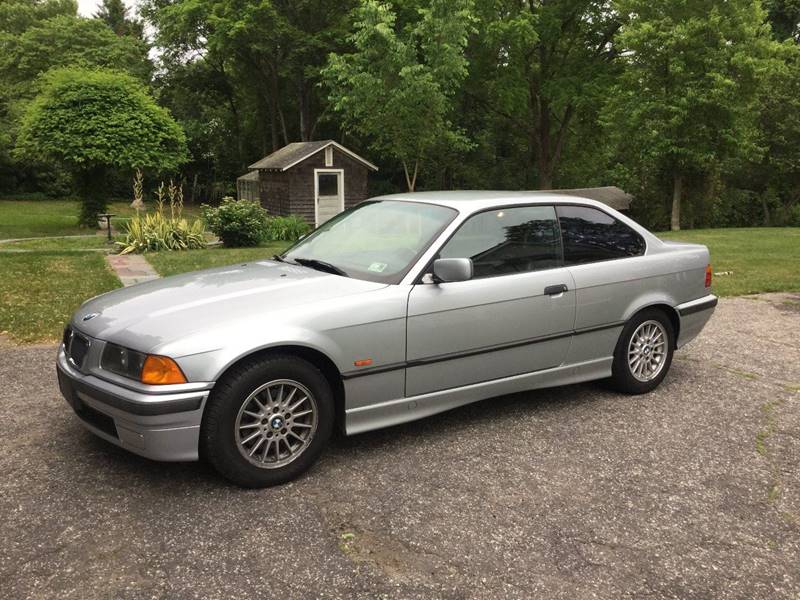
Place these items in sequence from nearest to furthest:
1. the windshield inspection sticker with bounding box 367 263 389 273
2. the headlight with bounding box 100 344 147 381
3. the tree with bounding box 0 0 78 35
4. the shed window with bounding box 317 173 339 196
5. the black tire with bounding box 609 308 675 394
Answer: the headlight with bounding box 100 344 147 381, the windshield inspection sticker with bounding box 367 263 389 273, the black tire with bounding box 609 308 675 394, the shed window with bounding box 317 173 339 196, the tree with bounding box 0 0 78 35

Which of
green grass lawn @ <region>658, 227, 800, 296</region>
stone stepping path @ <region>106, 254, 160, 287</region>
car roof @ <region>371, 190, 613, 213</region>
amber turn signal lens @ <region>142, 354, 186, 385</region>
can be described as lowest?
green grass lawn @ <region>658, 227, 800, 296</region>

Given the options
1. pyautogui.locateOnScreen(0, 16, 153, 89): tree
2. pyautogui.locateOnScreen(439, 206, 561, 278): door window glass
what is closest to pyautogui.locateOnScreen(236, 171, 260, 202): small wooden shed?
pyautogui.locateOnScreen(0, 16, 153, 89): tree

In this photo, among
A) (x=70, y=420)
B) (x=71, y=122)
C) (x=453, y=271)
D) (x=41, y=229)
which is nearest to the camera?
(x=453, y=271)

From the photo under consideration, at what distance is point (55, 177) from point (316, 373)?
133ft

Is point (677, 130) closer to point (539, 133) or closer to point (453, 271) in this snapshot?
point (539, 133)

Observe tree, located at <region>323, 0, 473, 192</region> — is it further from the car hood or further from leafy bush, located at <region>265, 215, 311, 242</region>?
the car hood

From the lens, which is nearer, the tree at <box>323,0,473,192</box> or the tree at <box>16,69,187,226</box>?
the tree at <box>16,69,187,226</box>

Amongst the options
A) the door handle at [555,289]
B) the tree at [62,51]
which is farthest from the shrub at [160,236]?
the tree at [62,51]

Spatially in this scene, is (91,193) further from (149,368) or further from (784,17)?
(784,17)

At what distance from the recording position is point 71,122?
20.5m

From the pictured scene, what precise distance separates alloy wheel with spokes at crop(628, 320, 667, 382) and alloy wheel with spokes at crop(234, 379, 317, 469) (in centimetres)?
269

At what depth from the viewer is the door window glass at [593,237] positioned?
198 inches

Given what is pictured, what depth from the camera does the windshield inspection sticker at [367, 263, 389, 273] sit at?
4353mm

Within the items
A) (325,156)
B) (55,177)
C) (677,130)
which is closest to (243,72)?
(55,177)
